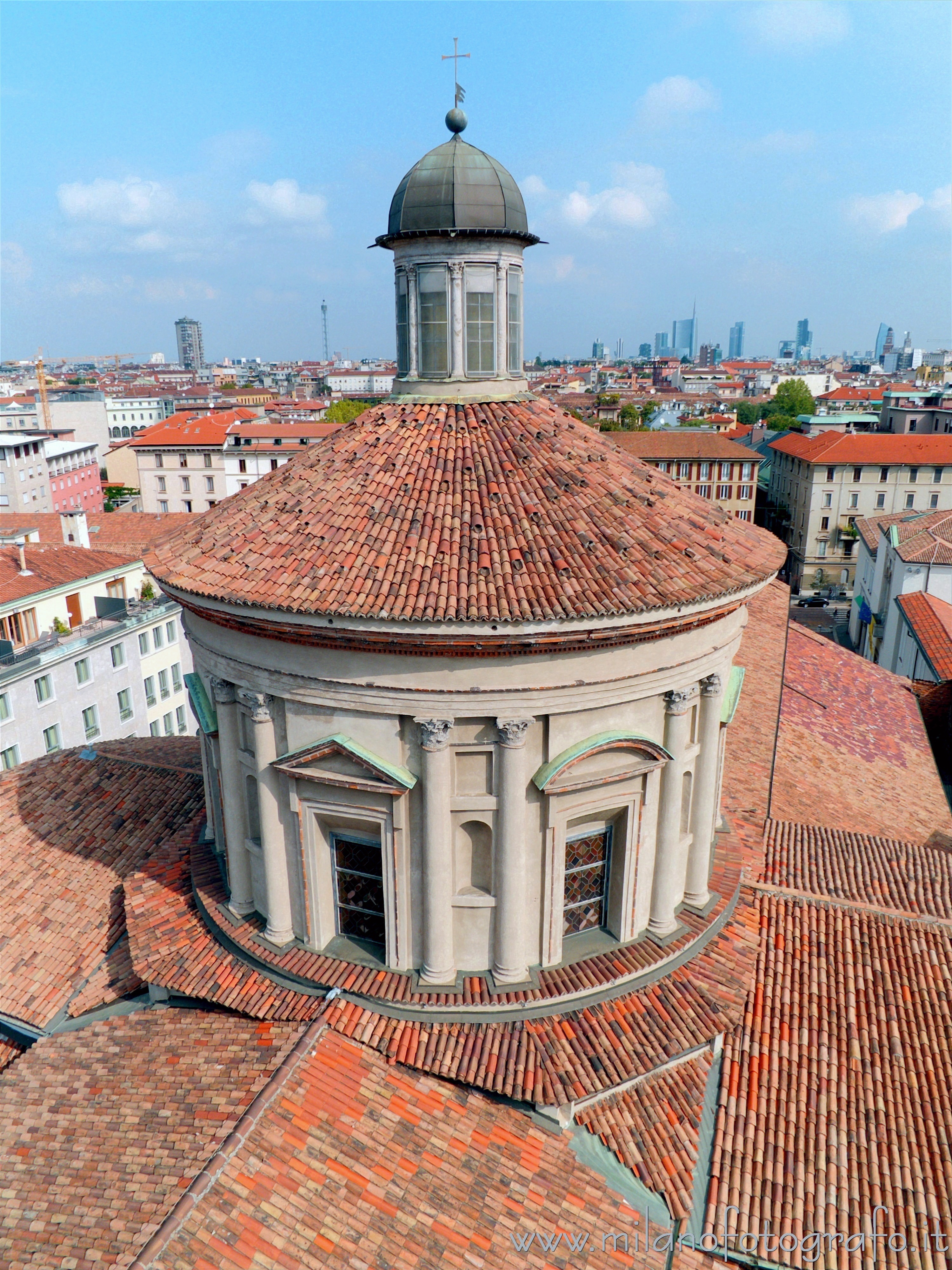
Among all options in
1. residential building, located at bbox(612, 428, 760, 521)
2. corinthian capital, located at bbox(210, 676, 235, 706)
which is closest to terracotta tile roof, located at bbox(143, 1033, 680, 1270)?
corinthian capital, located at bbox(210, 676, 235, 706)

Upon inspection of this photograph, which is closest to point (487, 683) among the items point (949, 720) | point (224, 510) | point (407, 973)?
point (407, 973)

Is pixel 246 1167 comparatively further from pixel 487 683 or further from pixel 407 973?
pixel 487 683

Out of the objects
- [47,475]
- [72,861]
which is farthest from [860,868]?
[47,475]

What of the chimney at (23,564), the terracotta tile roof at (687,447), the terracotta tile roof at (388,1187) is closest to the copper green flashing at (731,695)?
the terracotta tile roof at (388,1187)

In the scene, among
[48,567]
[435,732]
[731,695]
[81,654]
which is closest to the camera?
[435,732]

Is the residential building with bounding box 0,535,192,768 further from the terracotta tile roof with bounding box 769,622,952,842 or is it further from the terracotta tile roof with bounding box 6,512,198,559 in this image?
the terracotta tile roof with bounding box 769,622,952,842

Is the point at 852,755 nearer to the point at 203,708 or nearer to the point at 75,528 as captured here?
the point at 203,708

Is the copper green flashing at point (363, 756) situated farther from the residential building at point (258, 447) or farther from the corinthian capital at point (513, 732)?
the residential building at point (258, 447)
